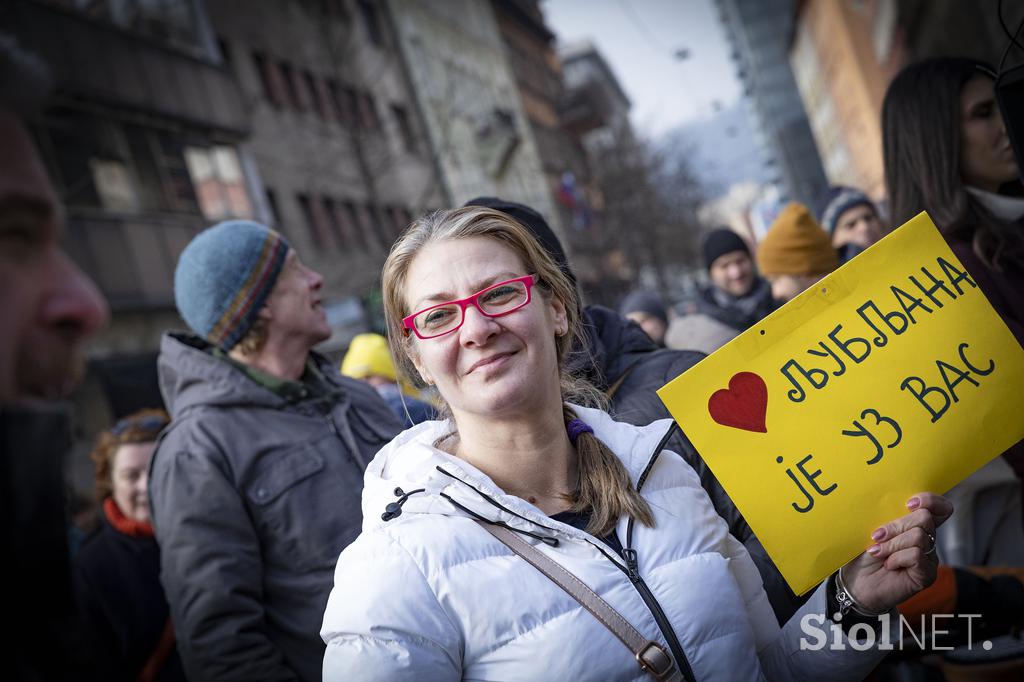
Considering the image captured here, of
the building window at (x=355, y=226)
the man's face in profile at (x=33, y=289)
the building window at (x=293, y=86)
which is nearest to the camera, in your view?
the man's face in profile at (x=33, y=289)

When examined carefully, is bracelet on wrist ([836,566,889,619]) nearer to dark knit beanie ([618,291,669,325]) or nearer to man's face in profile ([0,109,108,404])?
man's face in profile ([0,109,108,404])

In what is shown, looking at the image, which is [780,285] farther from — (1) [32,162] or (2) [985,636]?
(1) [32,162]

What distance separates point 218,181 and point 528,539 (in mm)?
16439

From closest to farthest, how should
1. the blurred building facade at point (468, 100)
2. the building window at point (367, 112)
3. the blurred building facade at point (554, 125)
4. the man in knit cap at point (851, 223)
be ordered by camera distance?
the man in knit cap at point (851, 223) < the building window at point (367, 112) < the blurred building facade at point (468, 100) < the blurred building facade at point (554, 125)

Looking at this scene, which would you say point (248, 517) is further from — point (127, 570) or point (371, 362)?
point (371, 362)

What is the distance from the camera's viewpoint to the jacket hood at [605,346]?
7.89 ft

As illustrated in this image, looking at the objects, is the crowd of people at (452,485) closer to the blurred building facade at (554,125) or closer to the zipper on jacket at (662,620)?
the zipper on jacket at (662,620)

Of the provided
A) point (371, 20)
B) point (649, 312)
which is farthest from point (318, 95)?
point (649, 312)

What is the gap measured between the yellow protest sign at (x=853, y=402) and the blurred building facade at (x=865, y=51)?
115 centimetres

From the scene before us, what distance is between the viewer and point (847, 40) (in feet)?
85.8

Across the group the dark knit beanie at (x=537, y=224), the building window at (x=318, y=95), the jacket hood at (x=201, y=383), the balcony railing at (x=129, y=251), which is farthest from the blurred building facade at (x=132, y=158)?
the dark knit beanie at (x=537, y=224)

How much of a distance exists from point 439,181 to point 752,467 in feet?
80.8

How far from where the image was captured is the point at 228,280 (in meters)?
2.82

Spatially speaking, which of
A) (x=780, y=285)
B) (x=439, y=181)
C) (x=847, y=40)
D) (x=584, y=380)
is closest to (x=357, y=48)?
(x=439, y=181)
